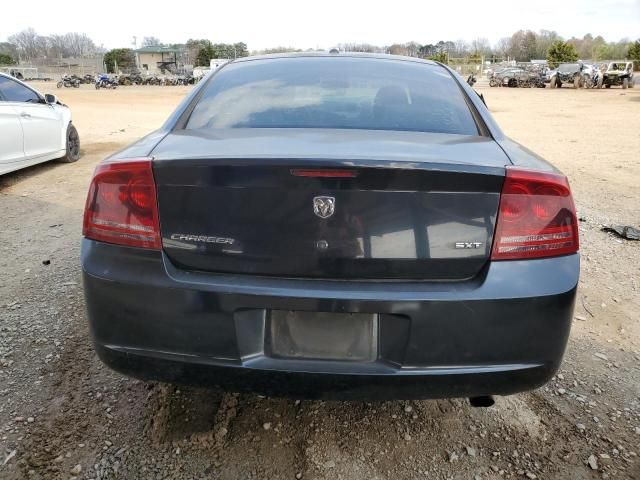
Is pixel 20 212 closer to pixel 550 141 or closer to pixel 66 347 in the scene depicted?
pixel 66 347

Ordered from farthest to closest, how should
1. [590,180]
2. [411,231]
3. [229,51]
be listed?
[229,51] < [590,180] < [411,231]

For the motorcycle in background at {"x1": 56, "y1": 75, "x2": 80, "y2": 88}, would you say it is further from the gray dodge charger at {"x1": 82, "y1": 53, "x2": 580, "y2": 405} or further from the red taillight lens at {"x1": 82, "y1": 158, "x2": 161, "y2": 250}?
the gray dodge charger at {"x1": 82, "y1": 53, "x2": 580, "y2": 405}

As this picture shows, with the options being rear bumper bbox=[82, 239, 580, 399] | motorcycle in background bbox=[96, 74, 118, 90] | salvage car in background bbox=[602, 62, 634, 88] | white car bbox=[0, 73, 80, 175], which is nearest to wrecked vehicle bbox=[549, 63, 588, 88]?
salvage car in background bbox=[602, 62, 634, 88]

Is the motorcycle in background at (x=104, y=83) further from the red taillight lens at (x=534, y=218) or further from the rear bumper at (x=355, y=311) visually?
the red taillight lens at (x=534, y=218)

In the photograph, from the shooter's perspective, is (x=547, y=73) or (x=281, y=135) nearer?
(x=281, y=135)

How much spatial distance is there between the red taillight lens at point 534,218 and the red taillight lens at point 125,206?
1179mm

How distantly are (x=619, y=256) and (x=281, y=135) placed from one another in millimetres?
3720

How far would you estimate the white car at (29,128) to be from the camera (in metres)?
6.80

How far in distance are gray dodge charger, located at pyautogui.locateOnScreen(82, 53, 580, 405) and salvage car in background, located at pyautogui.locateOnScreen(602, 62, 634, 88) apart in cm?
4001

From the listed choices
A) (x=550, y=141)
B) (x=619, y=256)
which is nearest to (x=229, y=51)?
(x=550, y=141)

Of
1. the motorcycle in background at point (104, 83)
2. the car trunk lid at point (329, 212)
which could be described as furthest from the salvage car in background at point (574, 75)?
the car trunk lid at point (329, 212)

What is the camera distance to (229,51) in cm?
9388

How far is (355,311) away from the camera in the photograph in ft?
5.77

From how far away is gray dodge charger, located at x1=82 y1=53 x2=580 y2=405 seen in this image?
1751 millimetres
